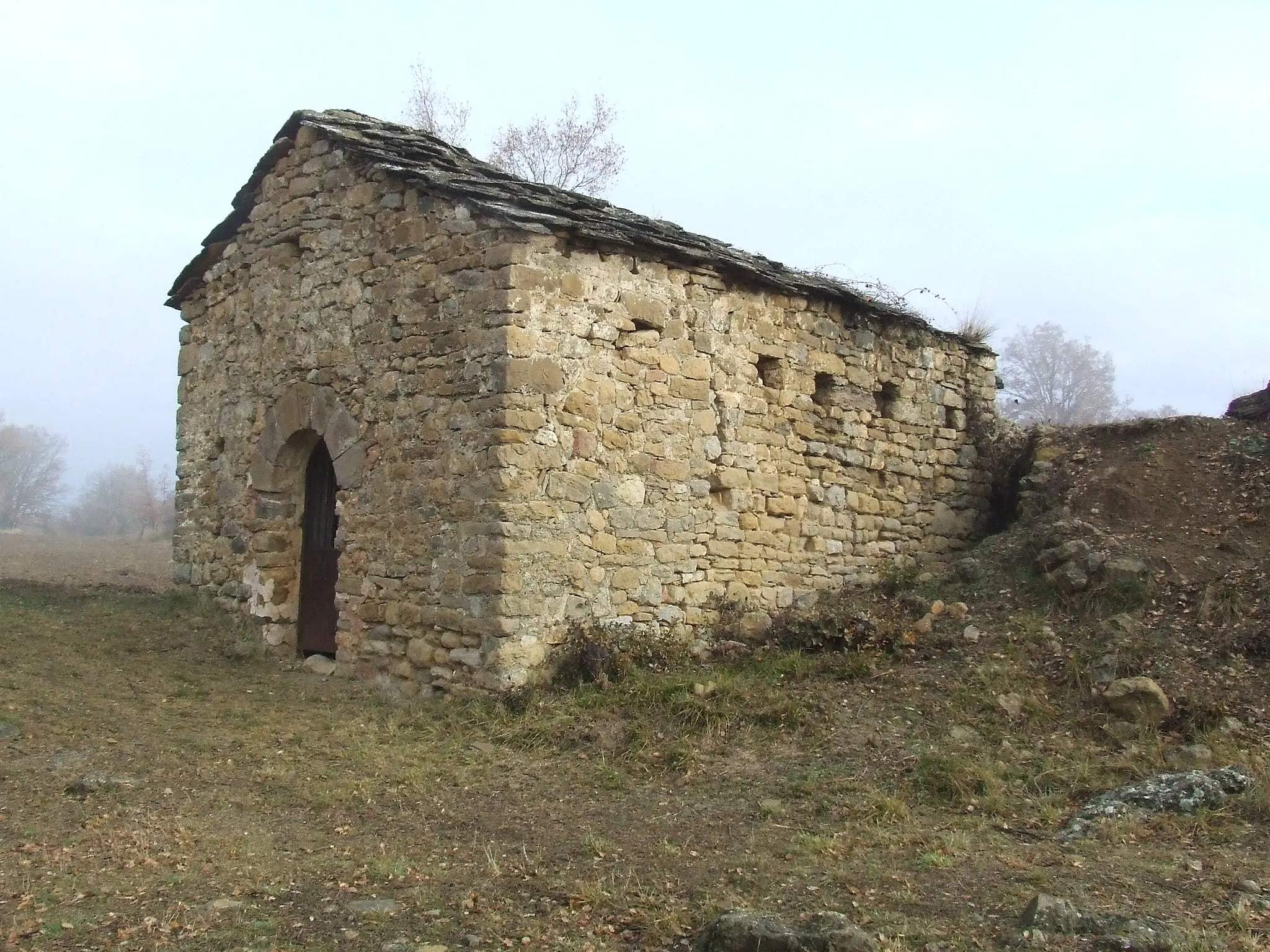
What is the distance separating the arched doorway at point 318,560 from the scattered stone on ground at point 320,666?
0.92 ft

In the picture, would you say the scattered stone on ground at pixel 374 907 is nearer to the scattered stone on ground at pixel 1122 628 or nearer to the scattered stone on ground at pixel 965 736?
the scattered stone on ground at pixel 965 736

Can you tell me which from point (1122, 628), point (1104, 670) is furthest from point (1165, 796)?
point (1122, 628)

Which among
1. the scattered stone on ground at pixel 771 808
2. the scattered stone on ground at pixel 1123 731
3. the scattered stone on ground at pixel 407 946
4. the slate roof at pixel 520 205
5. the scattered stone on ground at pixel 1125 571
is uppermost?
the slate roof at pixel 520 205

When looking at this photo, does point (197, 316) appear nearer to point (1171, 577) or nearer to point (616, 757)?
point (616, 757)

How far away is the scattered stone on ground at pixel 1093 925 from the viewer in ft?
12.0

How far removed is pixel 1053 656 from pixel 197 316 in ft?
25.9

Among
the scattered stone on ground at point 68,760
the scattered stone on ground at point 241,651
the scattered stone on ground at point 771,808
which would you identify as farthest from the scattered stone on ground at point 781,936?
the scattered stone on ground at point 241,651

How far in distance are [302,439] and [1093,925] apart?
685 cm

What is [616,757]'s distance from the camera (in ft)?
20.3

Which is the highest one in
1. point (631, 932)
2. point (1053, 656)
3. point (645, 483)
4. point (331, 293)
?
point (331, 293)

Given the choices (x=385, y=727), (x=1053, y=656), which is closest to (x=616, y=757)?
(x=385, y=727)

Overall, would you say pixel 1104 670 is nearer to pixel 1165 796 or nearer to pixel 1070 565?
pixel 1070 565

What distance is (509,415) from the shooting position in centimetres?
701

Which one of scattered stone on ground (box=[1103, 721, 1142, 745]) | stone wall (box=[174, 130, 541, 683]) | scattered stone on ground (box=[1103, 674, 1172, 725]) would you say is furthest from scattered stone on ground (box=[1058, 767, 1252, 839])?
stone wall (box=[174, 130, 541, 683])
